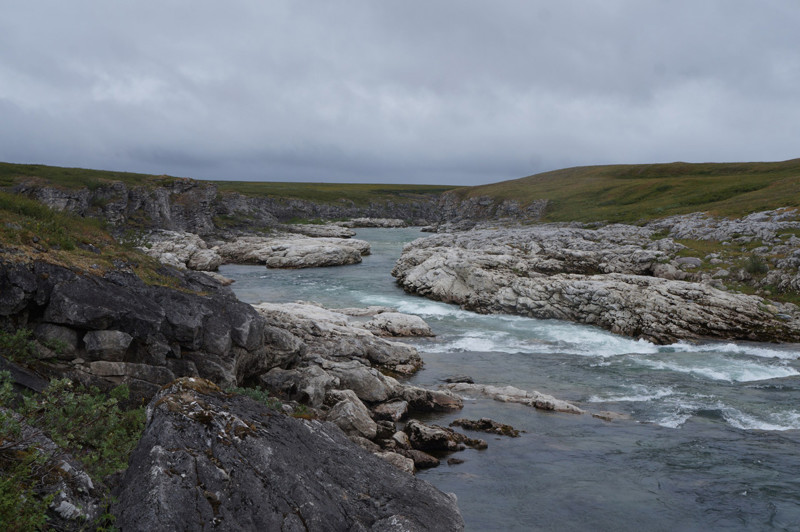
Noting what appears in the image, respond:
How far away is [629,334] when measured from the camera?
32.2 metres

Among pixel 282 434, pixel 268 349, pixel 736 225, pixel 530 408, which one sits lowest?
pixel 530 408

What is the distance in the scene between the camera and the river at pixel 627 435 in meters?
12.4

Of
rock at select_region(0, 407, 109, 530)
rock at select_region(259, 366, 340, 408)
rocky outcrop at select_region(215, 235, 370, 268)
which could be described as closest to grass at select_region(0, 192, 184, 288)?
rock at select_region(259, 366, 340, 408)

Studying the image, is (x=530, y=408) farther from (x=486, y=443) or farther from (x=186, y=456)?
(x=186, y=456)

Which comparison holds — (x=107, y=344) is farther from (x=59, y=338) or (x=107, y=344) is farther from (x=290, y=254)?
(x=290, y=254)

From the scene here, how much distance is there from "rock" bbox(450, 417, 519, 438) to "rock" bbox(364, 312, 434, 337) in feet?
44.5

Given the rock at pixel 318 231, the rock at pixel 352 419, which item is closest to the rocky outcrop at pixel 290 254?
the rock at pixel 318 231

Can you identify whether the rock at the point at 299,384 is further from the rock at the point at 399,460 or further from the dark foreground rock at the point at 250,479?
the dark foreground rock at the point at 250,479

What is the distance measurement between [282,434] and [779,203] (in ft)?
235

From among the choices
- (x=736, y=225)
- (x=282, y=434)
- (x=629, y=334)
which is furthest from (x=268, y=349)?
(x=736, y=225)

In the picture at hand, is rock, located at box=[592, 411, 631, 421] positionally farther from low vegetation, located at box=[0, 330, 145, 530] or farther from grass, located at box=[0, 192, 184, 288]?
low vegetation, located at box=[0, 330, 145, 530]

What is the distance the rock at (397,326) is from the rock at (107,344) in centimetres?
2018

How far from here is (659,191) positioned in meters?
94.8

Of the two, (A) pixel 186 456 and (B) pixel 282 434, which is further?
(B) pixel 282 434
